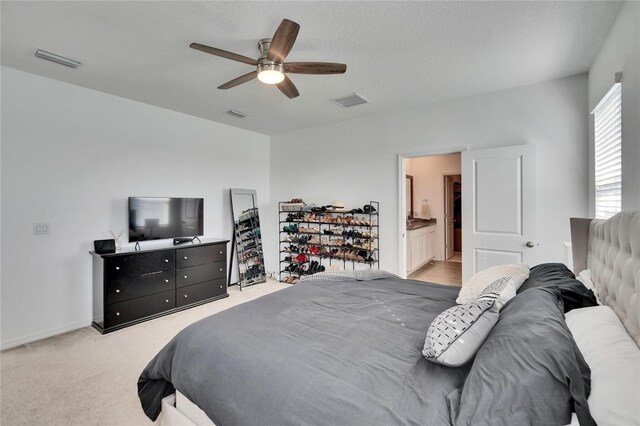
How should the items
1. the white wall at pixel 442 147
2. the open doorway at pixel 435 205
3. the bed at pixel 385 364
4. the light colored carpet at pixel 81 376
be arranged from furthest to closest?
1. the open doorway at pixel 435 205
2. the white wall at pixel 442 147
3. the light colored carpet at pixel 81 376
4. the bed at pixel 385 364

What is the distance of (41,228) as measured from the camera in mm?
3125

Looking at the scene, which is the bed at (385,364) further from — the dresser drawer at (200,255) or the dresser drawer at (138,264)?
the dresser drawer at (200,255)

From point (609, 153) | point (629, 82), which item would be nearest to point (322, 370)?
point (629, 82)

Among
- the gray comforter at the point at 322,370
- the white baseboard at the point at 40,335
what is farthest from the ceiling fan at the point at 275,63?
the white baseboard at the point at 40,335

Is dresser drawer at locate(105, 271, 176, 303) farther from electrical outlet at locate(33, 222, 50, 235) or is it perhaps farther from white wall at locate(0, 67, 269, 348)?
electrical outlet at locate(33, 222, 50, 235)

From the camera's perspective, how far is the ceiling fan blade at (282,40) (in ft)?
6.06

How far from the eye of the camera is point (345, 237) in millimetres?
4629

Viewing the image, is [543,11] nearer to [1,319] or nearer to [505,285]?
[505,285]

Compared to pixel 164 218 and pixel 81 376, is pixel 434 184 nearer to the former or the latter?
pixel 164 218

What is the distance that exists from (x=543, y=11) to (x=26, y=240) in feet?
16.4

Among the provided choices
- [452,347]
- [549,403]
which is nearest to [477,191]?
[452,347]

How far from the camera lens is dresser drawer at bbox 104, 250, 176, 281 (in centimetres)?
325

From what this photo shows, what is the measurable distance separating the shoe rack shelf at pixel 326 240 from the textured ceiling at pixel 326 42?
183cm

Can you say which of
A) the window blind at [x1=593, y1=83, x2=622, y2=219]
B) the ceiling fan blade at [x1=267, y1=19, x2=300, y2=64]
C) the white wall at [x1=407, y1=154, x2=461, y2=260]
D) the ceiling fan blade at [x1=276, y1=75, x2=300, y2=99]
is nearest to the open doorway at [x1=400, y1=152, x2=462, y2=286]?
the white wall at [x1=407, y1=154, x2=461, y2=260]
